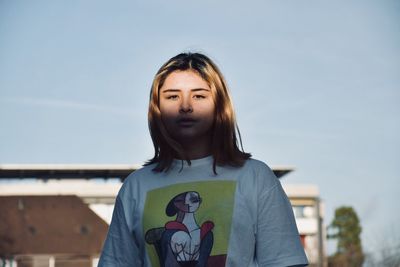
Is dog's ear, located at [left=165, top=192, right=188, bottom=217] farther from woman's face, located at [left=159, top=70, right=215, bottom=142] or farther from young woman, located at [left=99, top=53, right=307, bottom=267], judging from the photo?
woman's face, located at [left=159, top=70, right=215, bottom=142]

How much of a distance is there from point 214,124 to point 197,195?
0.24m

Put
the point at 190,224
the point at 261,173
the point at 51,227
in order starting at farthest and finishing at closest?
the point at 51,227, the point at 261,173, the point at 190,224

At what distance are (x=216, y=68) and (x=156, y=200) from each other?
1.50ft

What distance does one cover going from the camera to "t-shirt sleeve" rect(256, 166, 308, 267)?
7.25 ft

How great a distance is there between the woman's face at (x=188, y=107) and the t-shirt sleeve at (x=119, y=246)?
299 mm

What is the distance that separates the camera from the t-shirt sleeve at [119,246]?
231cm

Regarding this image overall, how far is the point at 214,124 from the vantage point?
2.37 meters

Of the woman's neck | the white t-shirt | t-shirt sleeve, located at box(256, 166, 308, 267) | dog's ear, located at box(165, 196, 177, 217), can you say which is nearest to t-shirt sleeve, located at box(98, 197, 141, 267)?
the white t-shirt

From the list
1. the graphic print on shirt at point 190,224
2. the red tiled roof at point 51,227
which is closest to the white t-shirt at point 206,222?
the graphic print on shirt at point 190,224

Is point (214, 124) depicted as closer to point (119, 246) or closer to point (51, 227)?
point (119, 246)

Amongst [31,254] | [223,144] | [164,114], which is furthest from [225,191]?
[31,254]

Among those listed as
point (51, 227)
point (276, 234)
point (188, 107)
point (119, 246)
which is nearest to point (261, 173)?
point (276, 234)

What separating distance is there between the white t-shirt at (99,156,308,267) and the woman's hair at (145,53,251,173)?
30mm

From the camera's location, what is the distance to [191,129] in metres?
2.33
